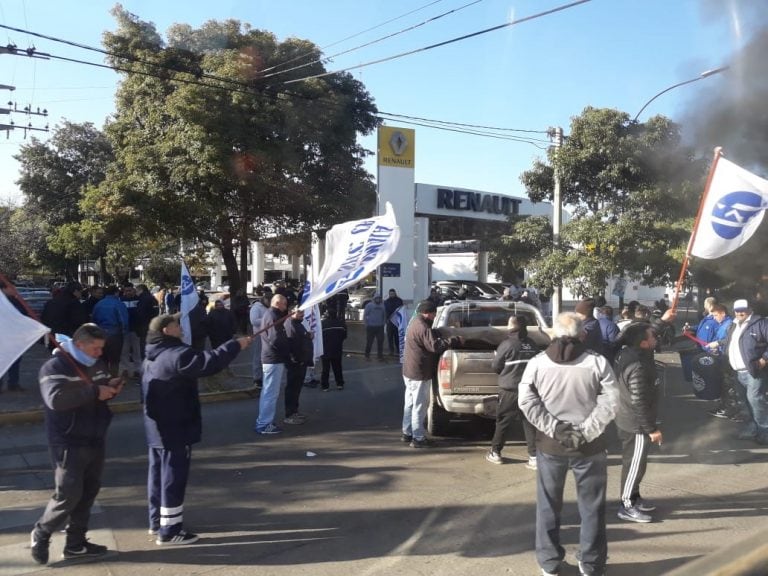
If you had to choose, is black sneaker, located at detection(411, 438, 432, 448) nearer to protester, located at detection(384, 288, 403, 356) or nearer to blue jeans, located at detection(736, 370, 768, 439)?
blue jeans, located at detection(736, 370, 768, 439)

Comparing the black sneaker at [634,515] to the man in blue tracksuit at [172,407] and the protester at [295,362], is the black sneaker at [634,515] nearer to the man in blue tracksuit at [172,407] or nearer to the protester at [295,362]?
the man in blue tracksuit at [172,407]

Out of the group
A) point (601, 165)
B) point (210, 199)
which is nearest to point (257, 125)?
point (210, 199)

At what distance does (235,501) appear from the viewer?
564cm

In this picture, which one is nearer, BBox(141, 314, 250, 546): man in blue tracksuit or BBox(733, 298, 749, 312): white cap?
BBox(141, 314, 250, 546): man in blue tracksuit

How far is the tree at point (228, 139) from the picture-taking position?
20016 mm

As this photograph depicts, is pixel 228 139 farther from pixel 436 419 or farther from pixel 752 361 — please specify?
pixel 752 361

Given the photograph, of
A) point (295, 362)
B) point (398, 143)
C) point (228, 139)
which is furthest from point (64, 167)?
point (295, 362)

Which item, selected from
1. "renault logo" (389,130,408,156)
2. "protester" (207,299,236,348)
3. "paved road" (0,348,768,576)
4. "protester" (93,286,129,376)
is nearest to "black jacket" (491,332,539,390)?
"paved road" (0,348,768,576)

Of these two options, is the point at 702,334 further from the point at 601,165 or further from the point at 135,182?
the point at 135,182

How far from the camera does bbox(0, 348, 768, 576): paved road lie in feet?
14.5

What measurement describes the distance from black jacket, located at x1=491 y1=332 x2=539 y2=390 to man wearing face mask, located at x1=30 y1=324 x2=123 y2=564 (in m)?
3.63

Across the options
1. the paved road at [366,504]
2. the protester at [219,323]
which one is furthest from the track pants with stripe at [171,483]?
the protester at [219,323]

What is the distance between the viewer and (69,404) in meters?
4.14

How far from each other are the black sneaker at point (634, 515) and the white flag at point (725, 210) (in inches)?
93.6
